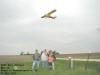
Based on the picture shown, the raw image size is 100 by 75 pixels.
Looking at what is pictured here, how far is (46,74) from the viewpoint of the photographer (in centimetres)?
1055

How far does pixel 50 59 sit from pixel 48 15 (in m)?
6.20

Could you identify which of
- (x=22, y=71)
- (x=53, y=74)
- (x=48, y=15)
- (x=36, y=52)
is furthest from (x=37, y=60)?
(x=48, y=15)

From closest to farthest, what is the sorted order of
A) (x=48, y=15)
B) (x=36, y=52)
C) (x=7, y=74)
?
(x=7, y=74) → (x=36, y=52) → (x=48, y=15)

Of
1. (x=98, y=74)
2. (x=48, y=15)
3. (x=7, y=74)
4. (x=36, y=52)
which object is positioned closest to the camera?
(x=7, y=74)

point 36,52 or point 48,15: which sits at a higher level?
point 48,15

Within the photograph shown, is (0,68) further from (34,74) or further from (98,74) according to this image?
(98,74)

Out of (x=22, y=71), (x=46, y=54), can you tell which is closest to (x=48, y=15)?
(x=46, y=54)

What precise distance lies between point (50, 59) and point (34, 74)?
4.01m

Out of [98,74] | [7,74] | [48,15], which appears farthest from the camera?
[48,15]

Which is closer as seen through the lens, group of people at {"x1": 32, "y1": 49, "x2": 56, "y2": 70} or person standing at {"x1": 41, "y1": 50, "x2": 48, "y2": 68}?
group of people at {"x1": 32, "y1": 49, "x2": 56, "y2": 70}

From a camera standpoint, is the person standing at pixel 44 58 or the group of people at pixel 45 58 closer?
the group of people at pixel 45 58

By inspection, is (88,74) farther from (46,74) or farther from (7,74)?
(7,74)

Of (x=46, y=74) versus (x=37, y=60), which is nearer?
(x=46, y=74)

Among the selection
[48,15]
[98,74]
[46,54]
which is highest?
[48,15]
